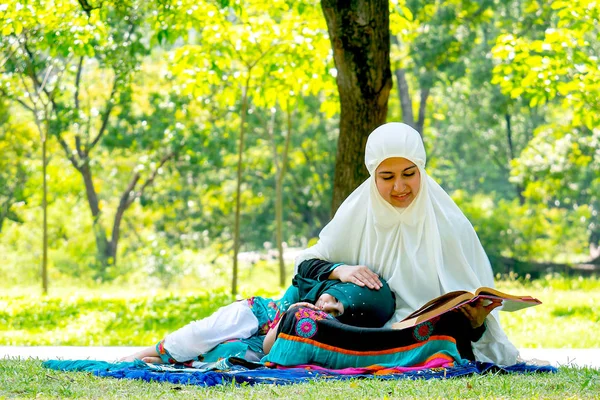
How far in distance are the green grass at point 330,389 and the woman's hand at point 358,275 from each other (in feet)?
2.26

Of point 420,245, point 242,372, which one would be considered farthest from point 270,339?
point 420,245

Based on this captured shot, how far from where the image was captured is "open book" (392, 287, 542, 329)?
358 cm

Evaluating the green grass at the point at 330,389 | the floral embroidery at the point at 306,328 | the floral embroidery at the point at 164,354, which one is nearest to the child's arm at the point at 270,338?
the floral embroidery at the point at 306,328

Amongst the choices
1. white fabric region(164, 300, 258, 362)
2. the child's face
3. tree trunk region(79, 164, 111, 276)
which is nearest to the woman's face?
the child's face

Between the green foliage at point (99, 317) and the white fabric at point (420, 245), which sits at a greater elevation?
the white fabric at point (420, 245)

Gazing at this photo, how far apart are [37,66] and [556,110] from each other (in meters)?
20.9

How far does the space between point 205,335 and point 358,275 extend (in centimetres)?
84

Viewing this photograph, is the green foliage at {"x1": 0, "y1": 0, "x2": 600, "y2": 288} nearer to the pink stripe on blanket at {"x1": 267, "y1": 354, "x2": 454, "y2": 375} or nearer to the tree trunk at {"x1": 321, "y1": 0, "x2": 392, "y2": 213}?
the tree trunk at {"x1": 321, "y1": 0, "x2": 392, "y2": 213}

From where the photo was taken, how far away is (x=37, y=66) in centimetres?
1366

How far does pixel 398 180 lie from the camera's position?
4082mm

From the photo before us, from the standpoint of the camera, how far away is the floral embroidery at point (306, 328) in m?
3.80

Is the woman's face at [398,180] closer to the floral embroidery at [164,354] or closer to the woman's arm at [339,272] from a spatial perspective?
the woman's arm at [339,272]

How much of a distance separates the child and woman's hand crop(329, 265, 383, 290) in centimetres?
3

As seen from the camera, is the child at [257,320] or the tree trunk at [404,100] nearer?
the child at [257,320]
